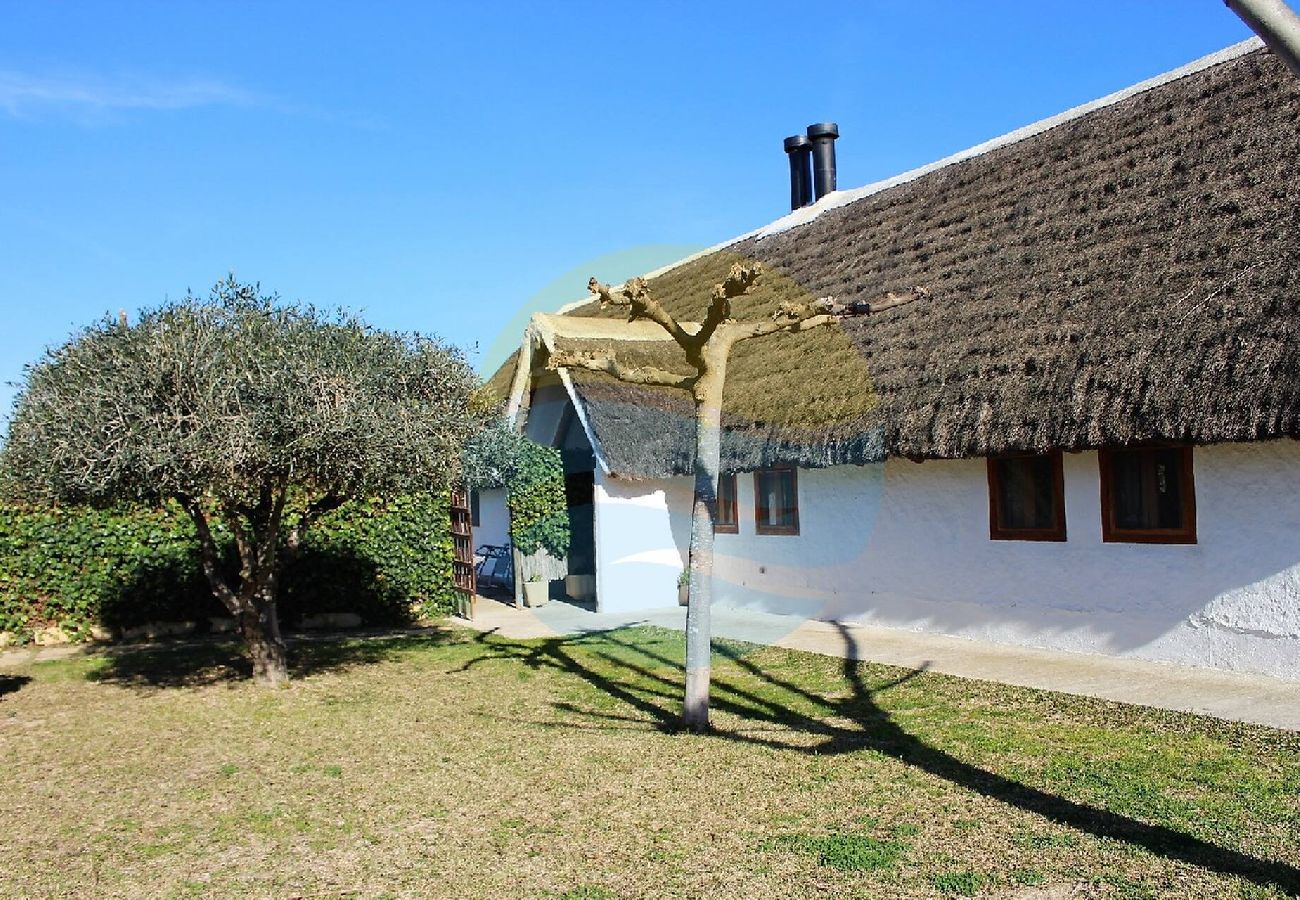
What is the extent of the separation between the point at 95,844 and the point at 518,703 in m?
3.61

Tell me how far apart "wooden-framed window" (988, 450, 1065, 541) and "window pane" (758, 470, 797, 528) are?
3283 mm

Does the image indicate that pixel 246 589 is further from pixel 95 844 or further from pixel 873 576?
pixel 873 576

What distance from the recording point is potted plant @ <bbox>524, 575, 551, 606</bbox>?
50.2 ft

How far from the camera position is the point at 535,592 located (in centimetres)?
1532

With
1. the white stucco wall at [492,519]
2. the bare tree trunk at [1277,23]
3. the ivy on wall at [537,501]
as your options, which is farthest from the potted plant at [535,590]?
the bare tree trunk at [1277,23]

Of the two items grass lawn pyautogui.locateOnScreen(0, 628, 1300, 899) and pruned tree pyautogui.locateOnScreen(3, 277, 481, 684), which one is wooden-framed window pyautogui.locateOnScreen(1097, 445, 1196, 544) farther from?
pruned tree pyautogui.locateOnScreen(3, 277, 481, 684)

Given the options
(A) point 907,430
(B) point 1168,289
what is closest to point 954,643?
(A) point 907,430

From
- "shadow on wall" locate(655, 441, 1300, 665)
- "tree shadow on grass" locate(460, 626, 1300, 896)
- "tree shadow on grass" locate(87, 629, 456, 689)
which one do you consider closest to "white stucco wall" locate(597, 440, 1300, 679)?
"shadow on wall" locate(655, 441, 1300, 665)

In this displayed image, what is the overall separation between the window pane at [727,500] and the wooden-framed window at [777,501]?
0.56 meters

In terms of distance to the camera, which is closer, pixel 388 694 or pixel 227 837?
pixel 227 837

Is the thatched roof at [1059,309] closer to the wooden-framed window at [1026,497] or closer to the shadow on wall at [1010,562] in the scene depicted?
the shadow on wall at [1010,562]

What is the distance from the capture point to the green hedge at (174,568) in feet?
41.7

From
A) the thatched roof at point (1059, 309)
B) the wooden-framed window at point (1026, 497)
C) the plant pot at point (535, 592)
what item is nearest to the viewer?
the thatched roof at point (1059, 309)

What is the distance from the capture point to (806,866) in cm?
478
